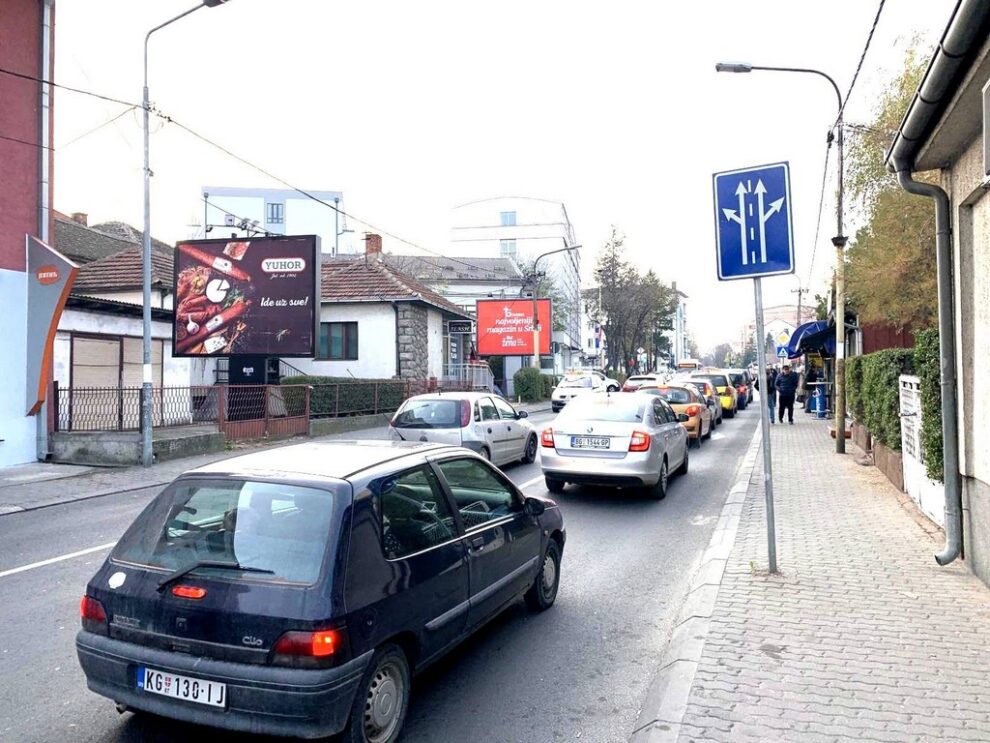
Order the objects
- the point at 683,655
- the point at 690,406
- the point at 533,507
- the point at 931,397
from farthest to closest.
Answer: the point at 690,406 → the point at 931,397 → the point at 533,507 → the point at 683,655

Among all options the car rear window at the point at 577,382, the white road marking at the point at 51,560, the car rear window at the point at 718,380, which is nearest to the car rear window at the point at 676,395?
the car rear window at the point at 718,380

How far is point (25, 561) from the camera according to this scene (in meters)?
7.53

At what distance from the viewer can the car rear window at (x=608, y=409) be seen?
10594 millimetres

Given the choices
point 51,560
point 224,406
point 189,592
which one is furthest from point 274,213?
point 189,592

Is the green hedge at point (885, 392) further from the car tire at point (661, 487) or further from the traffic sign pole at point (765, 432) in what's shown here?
the traffic sign pole at point (765, 432)

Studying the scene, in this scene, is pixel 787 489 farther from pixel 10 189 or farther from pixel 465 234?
pixel 465 234

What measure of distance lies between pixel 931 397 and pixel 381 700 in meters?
5.95

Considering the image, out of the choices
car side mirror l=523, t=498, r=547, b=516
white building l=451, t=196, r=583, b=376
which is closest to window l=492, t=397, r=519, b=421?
car side mirror l=523, t=498, r=547, b=516

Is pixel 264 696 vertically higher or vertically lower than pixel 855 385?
lower

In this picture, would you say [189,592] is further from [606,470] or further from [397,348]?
[397,348]

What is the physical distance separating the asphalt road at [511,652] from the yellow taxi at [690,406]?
8270mm

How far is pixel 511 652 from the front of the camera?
16.3ft

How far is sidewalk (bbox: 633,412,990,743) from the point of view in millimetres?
3643

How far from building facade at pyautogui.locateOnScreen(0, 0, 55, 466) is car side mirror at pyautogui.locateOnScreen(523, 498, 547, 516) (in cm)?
1275
